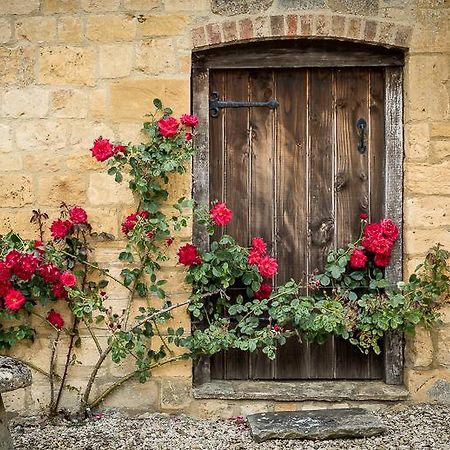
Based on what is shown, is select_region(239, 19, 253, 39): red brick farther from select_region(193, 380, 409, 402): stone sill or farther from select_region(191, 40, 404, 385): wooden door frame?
select_region(193, 380, 409, 402): stone sill

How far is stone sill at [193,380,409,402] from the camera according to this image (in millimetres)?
4777

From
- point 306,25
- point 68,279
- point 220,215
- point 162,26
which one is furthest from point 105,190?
point 306,25

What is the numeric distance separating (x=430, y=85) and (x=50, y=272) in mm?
2418

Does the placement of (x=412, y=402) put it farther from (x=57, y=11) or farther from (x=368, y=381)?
(x=57, y=11)

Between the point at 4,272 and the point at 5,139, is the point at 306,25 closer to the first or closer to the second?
the point at 5,139

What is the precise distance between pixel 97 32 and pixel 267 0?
100 centimetres

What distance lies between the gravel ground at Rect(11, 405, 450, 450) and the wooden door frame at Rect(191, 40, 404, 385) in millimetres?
458

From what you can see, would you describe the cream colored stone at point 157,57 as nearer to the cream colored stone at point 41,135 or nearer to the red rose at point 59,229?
the cream colored stone at point 41,135

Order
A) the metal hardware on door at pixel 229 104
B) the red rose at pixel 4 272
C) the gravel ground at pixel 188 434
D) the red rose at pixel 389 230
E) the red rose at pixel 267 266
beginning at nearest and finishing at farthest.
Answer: the gravel ground at pixel 188 434, the red rose at pixel 4 272, the red rose at pixel 267 266, the red rose at pixel 389 230, the metal hardware on door at pixel 229 104

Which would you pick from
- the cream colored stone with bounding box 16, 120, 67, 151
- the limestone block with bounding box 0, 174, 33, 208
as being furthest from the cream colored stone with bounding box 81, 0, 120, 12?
the limestone block with bounding box 0, 174, 33, 208

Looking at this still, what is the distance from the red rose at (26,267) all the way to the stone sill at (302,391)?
1.20 meters

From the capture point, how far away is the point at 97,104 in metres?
4.75

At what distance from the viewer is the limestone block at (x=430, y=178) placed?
4.71 m

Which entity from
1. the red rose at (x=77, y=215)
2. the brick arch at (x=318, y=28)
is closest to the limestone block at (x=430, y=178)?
the brick arch at (x=318, y=28)
